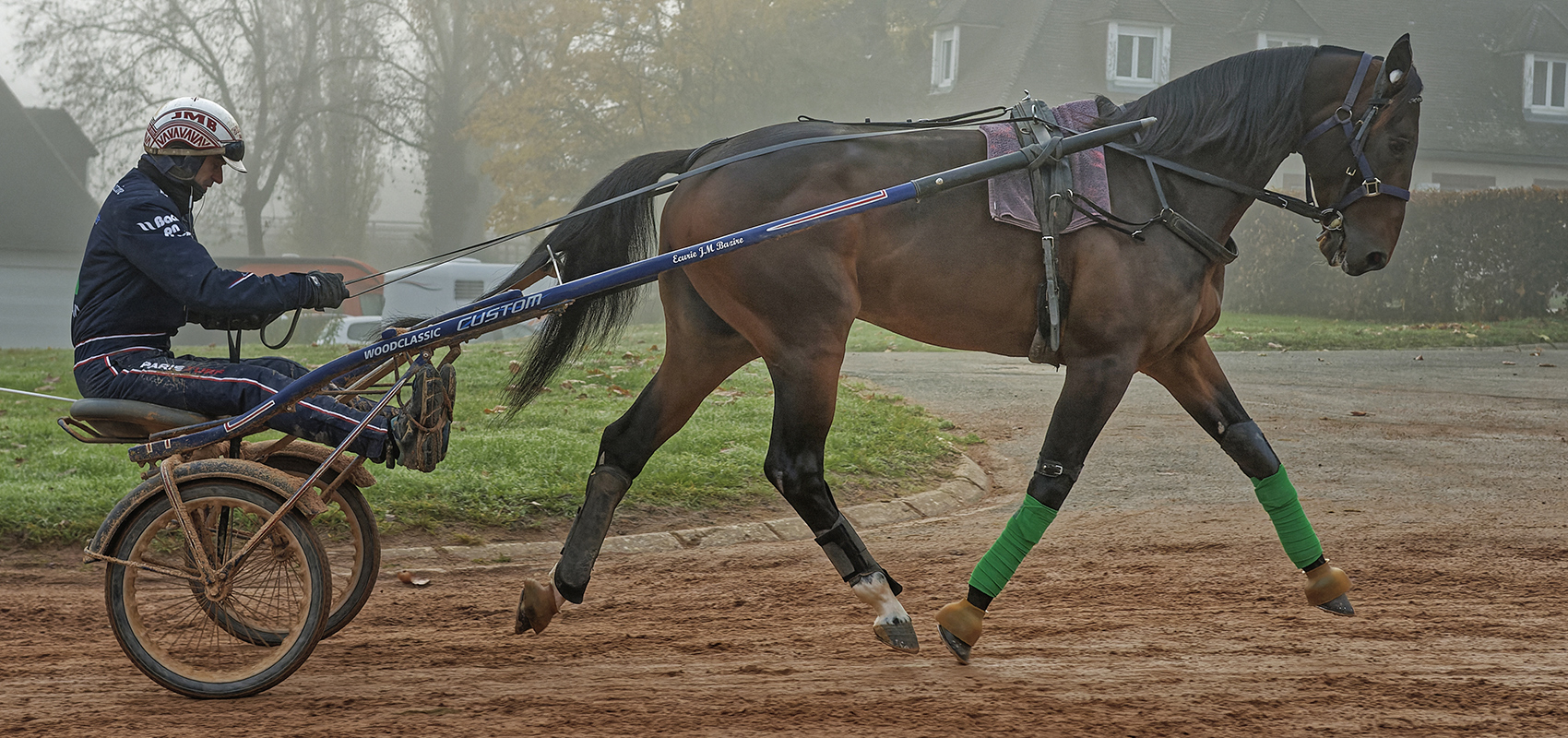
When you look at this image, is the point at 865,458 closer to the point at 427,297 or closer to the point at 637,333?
the point at 637,333

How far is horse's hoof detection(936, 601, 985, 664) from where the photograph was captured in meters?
Result: 4.05

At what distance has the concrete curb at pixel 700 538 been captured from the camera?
225 inches

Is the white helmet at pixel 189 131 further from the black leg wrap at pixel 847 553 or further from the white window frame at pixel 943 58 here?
the white window frame at pixel 943 58

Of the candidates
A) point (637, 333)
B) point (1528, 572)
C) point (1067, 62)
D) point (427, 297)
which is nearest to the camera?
point (1528, 572)

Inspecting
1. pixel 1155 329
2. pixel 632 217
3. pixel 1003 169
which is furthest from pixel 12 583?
pixel 1155 329

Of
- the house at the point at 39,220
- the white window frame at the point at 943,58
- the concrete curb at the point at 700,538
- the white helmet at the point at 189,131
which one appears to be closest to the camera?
the white helmet at the point at 189,131

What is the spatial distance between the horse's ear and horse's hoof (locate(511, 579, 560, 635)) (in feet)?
11.4

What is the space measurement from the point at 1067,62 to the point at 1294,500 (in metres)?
28.0

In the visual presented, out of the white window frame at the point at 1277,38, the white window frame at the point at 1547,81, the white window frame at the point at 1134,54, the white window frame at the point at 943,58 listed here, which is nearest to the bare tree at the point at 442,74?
the white window frame at the point at 943,58

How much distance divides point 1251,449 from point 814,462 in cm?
168

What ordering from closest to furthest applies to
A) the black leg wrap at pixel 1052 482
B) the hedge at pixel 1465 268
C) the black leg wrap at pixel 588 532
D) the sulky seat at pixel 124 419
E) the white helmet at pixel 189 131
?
1. the sulky seat at pixel 124 419
2. the white helmet at pixel 189 131
3. the black leg wrap at pixel 1052 482
4. the black leg wrap at pixel 588 532
5. the hedge at pixel 1465 268

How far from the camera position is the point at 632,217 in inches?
186

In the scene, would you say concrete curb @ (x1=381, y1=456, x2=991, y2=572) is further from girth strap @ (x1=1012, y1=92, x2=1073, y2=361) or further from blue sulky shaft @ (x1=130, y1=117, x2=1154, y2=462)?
girth strap @ (x1=1012, y1=92, x2=1073, y2=361)

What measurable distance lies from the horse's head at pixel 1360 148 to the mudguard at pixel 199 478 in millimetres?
3671
